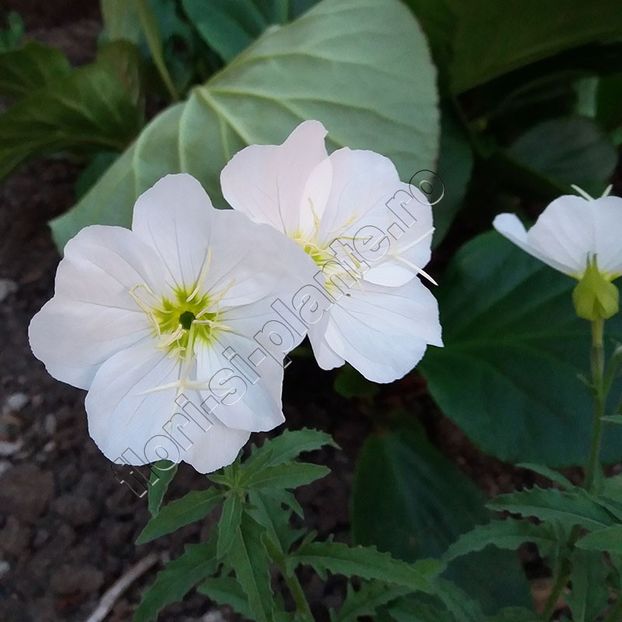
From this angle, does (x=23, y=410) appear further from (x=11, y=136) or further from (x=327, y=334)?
(x=327, y=334)

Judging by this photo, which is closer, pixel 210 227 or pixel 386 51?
pixel 210 227

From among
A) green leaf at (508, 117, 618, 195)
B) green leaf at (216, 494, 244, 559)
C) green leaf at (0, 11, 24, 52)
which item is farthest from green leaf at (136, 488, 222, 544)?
green leaf at (0, 11, 24, 52)

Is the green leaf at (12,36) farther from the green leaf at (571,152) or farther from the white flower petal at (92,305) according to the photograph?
the white flower petal at (92,305)

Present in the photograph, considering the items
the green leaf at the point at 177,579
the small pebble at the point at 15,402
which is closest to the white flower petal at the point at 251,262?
the green leaf at the point at 177,579

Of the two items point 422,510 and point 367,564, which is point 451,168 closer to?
point 422,510

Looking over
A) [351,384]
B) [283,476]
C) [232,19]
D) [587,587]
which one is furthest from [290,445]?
[232,19]

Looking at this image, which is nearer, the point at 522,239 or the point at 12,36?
the point at 522,239

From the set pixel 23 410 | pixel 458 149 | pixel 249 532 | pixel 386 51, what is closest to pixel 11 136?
pixel 23 410
